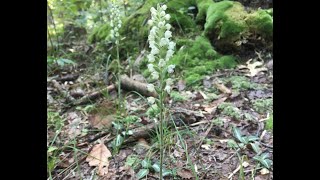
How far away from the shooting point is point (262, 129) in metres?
2.89

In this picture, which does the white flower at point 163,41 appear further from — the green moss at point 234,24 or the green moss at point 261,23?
the green moss at point 261,23

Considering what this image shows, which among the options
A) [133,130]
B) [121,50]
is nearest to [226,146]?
[133,130]

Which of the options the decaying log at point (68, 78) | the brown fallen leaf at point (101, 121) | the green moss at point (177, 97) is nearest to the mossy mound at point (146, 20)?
the decaying log at point (68, 78)

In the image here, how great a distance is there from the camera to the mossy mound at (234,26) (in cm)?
455

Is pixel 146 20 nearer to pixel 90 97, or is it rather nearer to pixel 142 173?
pixel 90 97

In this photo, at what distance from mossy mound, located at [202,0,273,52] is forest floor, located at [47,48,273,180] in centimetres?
38

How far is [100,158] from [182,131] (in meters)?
0.73

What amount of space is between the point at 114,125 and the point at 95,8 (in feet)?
23.5

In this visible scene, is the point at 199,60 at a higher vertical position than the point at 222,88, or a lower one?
higher

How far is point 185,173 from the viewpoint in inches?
94.1

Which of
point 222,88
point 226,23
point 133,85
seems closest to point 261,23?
point 226,23

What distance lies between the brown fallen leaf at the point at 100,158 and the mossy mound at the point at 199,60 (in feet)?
5.68

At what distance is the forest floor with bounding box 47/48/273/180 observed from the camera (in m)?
2.47
